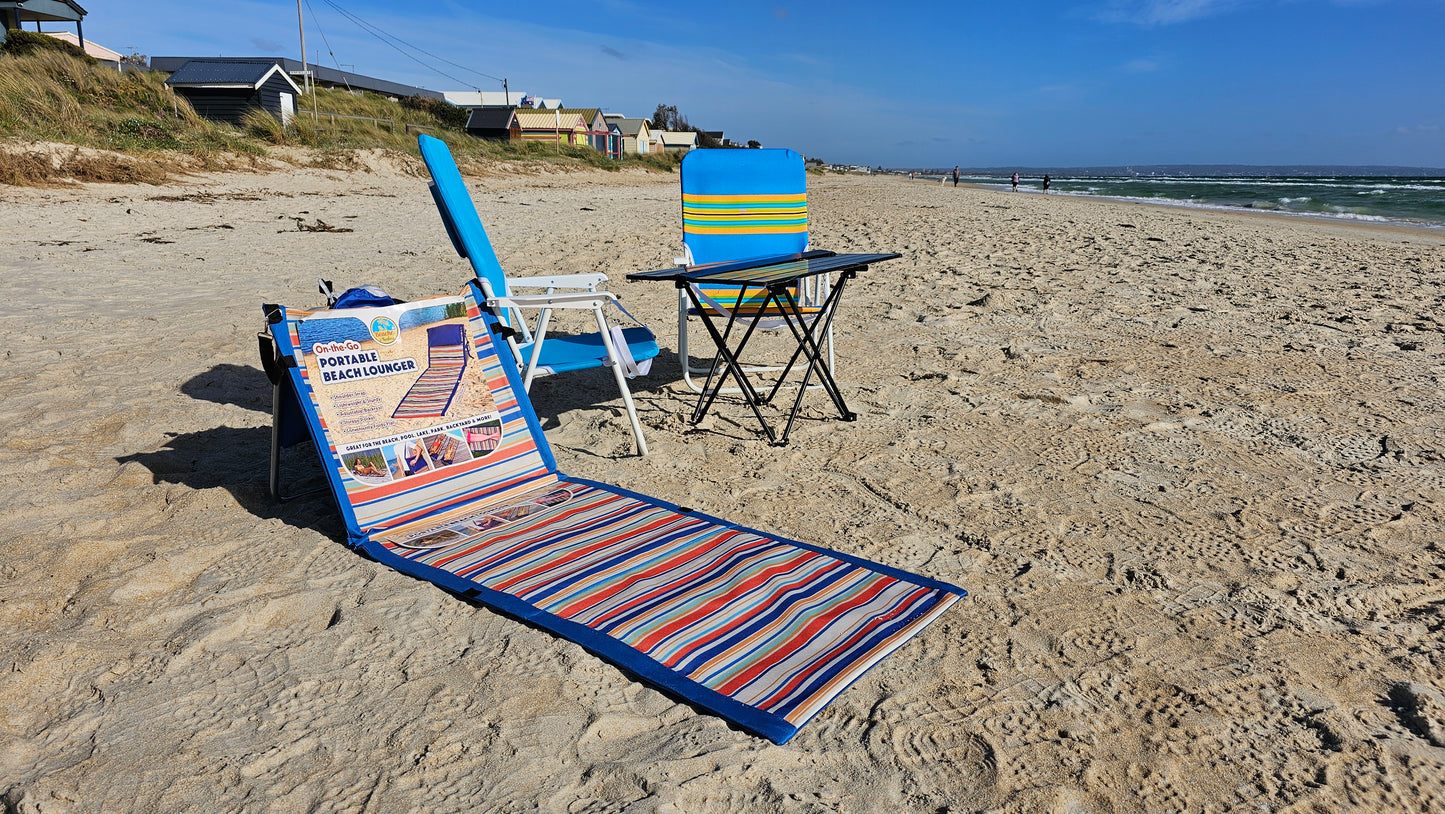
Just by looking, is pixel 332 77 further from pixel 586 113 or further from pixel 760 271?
pixel 760 271

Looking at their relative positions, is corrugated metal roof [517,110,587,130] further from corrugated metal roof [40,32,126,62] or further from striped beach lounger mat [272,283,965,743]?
striped beach lounger mat [272,283,965,743]

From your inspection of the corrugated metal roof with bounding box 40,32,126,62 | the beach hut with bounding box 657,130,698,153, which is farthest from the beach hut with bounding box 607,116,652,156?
the corrugated metal roof with bounding box 40,32,126,62

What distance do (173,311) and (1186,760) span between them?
6.36m

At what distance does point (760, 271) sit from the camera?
11.7 feet

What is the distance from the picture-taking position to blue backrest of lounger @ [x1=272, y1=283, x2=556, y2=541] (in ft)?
9.02

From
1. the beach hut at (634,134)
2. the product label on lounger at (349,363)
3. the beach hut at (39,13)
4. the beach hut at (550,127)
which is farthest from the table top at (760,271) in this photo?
the beach hut at (634,134)

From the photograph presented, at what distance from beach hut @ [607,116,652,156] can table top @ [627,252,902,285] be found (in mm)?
53152

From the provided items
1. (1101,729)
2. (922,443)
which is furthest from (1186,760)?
(922,443)

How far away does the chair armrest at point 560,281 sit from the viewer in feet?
11.7

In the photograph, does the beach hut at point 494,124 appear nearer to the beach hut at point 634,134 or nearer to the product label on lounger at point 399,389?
the beach hut at point 634,134

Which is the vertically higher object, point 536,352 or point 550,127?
point 550,127

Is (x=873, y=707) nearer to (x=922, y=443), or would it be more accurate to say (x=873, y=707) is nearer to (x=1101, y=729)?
(x=1101, y=729)

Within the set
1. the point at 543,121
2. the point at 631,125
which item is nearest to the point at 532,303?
the point at 543,121

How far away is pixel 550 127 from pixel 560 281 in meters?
43.4
